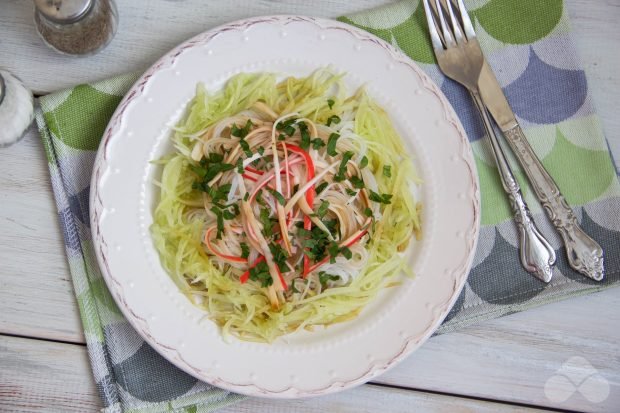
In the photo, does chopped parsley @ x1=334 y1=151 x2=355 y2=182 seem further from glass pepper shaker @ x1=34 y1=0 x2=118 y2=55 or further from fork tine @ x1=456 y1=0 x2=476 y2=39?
glass pepper shaker @ x1=34 y1=0 x2=118 y2=55

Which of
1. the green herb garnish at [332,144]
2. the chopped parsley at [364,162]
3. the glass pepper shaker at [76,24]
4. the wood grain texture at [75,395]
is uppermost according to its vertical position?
the glass pepper shaker at [76,24]

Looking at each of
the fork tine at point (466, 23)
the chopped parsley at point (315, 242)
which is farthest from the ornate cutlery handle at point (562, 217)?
the chopped parsley at point (315, 242)

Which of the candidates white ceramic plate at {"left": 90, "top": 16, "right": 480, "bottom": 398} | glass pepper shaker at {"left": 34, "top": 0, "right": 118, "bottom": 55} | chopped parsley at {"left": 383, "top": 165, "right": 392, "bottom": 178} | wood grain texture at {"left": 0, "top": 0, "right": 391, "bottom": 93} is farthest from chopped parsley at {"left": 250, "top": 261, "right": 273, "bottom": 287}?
glass pepper shaker at {"left": 34, "top": 0, "right": 118, "bottom": 55}

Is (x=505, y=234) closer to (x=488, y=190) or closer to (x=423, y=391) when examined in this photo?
(x=488, y=190)

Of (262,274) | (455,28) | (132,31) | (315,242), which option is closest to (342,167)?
(315,242)

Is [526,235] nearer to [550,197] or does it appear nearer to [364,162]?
[550,197]

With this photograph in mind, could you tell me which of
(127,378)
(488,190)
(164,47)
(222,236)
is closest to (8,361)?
(127,378)

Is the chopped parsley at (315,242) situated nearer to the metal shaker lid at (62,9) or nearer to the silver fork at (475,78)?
the silver fork at (475,78)
